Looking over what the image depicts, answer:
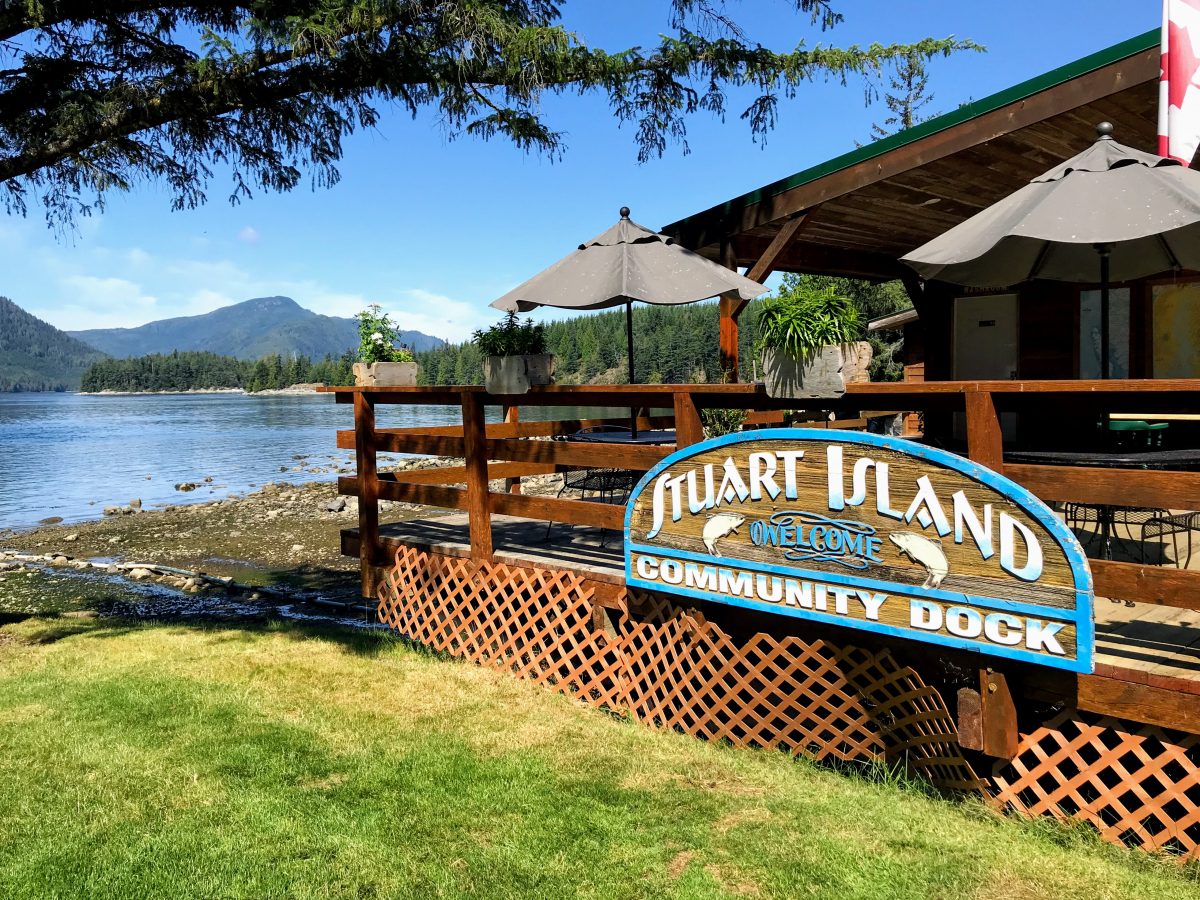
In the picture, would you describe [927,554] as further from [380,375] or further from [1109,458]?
[380,375]

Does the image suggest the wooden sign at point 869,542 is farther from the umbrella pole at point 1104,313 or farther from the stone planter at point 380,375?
the stone planter at point 380,375

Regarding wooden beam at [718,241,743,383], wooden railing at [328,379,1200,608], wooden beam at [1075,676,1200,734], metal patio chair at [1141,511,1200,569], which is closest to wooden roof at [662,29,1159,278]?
wooden beam at [718,241,743,383]

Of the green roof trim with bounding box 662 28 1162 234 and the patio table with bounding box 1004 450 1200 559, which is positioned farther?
the green roof trim with bounding box 662 28 1162 234

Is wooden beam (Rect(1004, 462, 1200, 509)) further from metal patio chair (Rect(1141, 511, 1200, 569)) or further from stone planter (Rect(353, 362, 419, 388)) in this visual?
stone planter (Rect(353, 362, 419, 388))

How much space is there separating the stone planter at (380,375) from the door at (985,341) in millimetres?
6747

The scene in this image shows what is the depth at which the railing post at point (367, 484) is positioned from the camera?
867cm

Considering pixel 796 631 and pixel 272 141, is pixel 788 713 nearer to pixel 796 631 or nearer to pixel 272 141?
pixel 796 631

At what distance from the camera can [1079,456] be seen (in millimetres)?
5055

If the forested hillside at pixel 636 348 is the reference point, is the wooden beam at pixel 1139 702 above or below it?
below

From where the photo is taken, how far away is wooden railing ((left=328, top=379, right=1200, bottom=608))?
4172mm

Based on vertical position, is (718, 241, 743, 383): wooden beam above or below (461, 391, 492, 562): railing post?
above

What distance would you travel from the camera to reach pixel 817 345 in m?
5.10

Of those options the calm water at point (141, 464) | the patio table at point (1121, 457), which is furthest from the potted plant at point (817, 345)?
the calm water at point (141, 464)

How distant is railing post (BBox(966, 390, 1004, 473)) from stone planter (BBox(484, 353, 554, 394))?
3.39 metres
